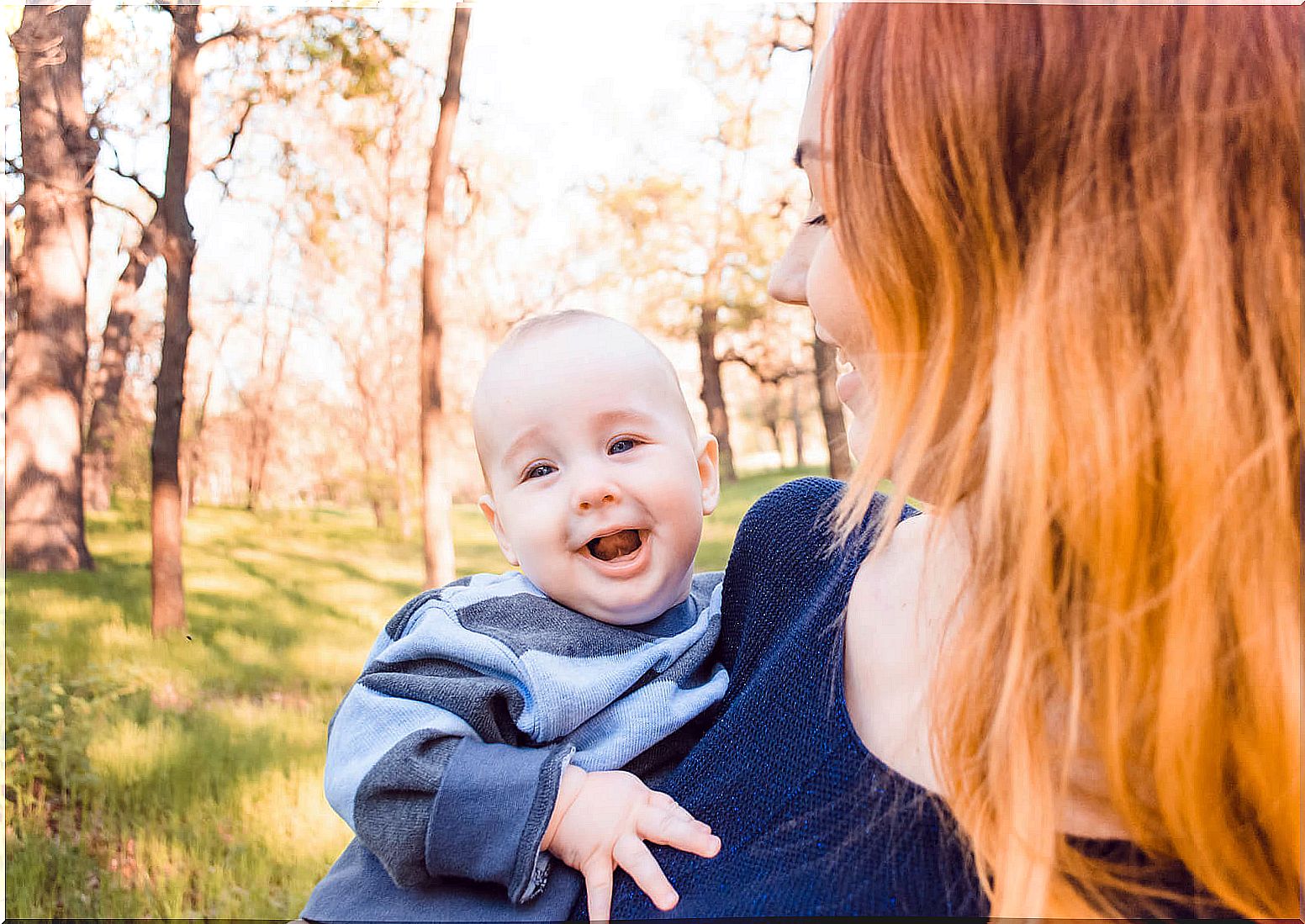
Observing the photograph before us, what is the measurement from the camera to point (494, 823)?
85cm

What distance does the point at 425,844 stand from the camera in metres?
0.86

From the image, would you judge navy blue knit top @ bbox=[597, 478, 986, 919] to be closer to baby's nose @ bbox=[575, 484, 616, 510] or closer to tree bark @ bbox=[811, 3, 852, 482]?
baby's nose @ bbox=[575, 484, 616, 510]

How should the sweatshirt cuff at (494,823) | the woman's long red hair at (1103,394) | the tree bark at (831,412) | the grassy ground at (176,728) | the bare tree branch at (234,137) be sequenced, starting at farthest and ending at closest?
the tree bark at (831,412)
the bare tree branch at (234,137)
the grassy ground at (176,728)
the sweatshirt cuff at (494,823)
the woman's long red hair at (1103,394)

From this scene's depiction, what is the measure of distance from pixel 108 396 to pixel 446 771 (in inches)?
187

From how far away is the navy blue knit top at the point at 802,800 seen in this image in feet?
2.39

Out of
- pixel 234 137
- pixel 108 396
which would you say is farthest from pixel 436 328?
pixel 108 396

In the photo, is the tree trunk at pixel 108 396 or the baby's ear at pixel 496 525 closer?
the baby's ear at pixel 496 525

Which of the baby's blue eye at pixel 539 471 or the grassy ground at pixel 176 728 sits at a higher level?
the baby's blue eye at pixel 539 471

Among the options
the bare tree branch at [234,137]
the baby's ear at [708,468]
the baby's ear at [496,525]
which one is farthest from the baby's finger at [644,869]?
the bare tree branch at [234,137]

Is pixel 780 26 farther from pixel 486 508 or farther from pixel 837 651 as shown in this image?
pixel 837 651

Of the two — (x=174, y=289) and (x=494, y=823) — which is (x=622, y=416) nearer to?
(x=494, y=823)

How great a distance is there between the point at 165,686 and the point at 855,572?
3299mm

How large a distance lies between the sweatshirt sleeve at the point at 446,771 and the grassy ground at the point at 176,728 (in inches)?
70.3

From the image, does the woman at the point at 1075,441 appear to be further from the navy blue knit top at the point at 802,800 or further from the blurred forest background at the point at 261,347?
the blurred forest background at the point at 261,347
